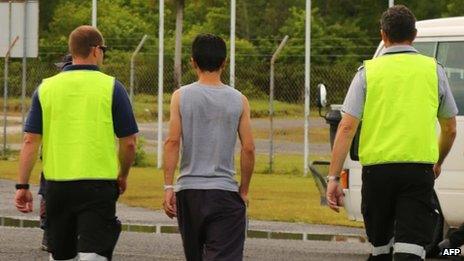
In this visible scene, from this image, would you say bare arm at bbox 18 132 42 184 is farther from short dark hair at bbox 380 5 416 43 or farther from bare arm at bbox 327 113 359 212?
short dark hair at bbox 380 5 416 43

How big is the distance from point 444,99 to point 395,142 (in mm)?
511

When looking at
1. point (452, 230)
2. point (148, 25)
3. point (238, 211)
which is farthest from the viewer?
point (148, 25)

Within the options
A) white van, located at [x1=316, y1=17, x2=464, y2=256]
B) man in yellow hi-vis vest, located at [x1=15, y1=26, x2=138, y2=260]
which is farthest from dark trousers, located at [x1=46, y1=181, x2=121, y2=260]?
white van, located at [x1=316, y1=17, x2=464, y2=256]

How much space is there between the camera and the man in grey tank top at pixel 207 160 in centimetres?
920

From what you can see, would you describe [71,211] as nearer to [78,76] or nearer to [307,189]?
[78,76]

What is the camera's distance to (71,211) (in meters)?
9.31

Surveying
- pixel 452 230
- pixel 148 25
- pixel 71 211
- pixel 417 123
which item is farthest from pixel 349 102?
pixel 148 25

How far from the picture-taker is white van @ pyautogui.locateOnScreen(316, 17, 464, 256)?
44.7 ft

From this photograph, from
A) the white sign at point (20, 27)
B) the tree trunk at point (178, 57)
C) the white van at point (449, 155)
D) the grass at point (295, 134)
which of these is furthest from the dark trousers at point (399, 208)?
the grass at point (295, 134)

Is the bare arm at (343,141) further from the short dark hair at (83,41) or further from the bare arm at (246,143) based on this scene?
the short dark hair at (83,41)

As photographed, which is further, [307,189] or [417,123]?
[307,189]

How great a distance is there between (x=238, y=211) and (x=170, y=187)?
1.40ft

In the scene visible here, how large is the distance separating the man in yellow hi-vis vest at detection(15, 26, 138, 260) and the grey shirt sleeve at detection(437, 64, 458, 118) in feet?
6.08

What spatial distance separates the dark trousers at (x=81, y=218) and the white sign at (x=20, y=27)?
22291 mm
